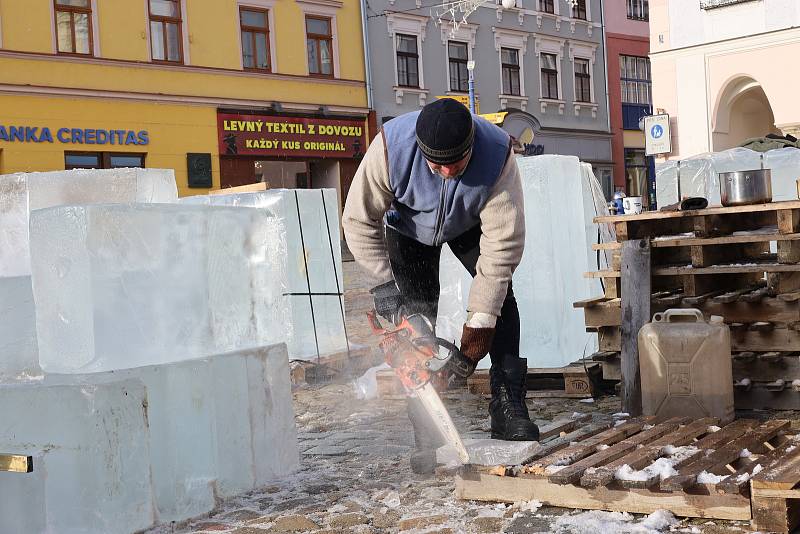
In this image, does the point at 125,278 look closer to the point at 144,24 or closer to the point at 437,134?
the point at 437,134

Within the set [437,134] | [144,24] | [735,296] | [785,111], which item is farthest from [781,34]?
[437,134]

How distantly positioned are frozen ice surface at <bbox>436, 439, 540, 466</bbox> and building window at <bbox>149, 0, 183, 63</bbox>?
736 inches

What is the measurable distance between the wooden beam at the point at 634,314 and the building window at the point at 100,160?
16.1 meters

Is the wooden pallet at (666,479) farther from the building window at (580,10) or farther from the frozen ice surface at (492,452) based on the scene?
the building window at (580,10)

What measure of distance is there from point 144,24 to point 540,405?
57.0 feet

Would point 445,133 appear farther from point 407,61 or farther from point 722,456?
point 407,61

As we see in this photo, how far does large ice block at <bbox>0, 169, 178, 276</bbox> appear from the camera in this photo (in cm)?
464

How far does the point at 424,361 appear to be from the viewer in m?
4.02

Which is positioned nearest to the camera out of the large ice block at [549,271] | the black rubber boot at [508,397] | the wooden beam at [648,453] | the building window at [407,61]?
the wooden beam at [648,453]

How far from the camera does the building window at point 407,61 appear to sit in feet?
86.3

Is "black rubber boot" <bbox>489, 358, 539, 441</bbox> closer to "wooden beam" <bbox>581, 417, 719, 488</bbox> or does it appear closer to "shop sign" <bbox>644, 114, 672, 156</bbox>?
"wooden beam" <bbox>581, 417, 719, 488</bbox>

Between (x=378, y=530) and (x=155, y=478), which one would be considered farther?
(x=155, y=478)

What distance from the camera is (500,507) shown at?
12.4ft

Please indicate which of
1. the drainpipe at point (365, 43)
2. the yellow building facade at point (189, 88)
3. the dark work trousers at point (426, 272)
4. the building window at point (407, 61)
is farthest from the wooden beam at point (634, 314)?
the building window at point (407, 61)
